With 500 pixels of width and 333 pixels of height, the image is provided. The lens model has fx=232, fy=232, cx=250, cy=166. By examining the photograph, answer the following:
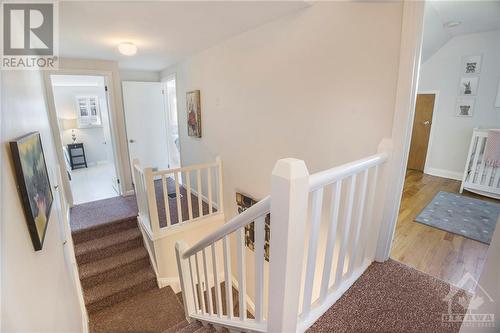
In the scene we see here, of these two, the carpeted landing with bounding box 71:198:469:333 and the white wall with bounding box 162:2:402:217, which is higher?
the white wall with bounding box 162:2:402:217

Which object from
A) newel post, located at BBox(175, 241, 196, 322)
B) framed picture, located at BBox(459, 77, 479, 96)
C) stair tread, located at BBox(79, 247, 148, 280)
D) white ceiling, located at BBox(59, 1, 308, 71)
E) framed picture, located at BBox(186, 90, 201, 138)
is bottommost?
stair tread, located at BBox(79, 247, 148, 280)

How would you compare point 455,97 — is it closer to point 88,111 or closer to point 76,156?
point 88,111

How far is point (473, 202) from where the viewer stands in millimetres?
3029

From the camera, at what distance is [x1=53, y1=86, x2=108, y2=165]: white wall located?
19.6ft

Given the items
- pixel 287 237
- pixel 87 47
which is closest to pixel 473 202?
pixel 287 237

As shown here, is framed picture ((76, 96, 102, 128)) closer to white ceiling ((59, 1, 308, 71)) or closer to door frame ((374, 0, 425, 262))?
white ceiling ((59, 1, 308, 71))

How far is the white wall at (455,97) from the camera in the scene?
345cm

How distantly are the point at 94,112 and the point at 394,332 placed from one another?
764 centimetres

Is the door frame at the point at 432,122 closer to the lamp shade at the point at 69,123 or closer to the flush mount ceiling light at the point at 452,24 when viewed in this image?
the flush mount ceiling light at the point at 452,24

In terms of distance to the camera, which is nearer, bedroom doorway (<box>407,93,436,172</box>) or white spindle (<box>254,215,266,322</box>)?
white spindle (<box>254,215,266,322</box>)

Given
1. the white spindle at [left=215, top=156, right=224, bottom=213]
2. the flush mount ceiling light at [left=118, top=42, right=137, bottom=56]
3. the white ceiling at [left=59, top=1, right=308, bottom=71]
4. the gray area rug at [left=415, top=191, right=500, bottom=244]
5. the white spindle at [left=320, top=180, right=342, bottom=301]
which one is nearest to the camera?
the white spindle at [left=320, top=180, right=342, bottom=301]

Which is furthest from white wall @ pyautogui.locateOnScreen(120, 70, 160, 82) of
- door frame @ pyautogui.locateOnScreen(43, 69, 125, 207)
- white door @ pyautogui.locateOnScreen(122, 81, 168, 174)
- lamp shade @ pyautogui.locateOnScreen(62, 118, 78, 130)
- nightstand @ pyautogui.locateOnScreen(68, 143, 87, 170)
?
nightstand @ pyautogui.locateOnScreen(68, 143, 87, 170)

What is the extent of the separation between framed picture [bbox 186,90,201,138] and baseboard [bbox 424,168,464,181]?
13.8 feet

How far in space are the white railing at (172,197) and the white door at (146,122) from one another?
0.86m
